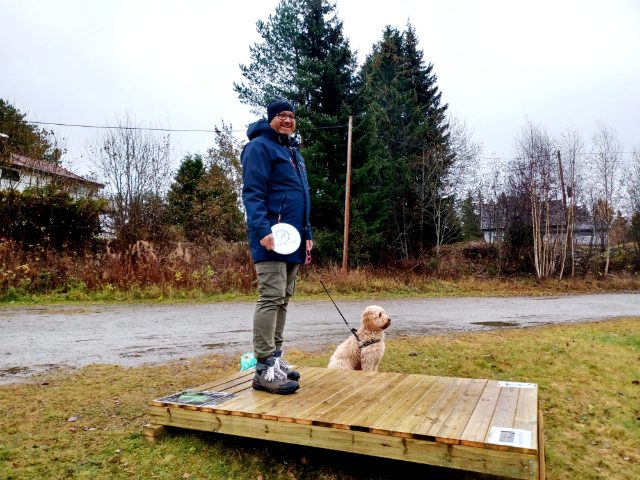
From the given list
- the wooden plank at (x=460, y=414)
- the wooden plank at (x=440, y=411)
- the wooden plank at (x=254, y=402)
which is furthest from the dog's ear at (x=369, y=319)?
the wooden plank at (x=254, y=402)

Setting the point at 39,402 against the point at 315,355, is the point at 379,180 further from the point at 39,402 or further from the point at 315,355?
the point at 39,402

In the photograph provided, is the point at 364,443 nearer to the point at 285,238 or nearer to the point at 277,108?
the point at 285,238

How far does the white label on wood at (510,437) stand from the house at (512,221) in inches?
901

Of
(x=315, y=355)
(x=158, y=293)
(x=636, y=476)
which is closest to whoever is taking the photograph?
(x=636, y=476)

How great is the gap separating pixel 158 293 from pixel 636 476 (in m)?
10.6

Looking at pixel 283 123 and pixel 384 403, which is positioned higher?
pixel 283 123

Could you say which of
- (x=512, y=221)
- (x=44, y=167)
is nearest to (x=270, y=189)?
(x=44, y=167)

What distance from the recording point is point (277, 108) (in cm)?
340

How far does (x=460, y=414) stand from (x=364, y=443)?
2.24ft

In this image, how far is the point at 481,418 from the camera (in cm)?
269

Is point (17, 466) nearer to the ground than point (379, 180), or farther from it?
nearer to the ground

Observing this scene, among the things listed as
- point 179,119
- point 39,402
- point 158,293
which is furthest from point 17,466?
point 179,119

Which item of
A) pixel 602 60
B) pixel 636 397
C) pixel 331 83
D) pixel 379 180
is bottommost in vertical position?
pixel 636 397

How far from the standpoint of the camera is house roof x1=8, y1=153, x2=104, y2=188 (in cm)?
1583
